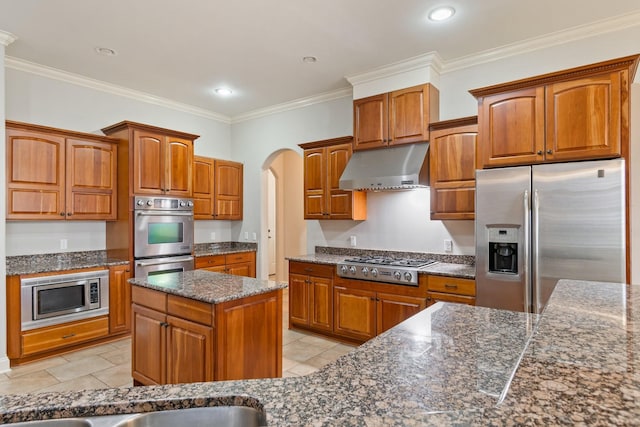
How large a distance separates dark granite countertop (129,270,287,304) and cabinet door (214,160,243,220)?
9.02 ft

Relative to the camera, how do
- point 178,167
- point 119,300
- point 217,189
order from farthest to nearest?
point 217,189
point 178,167
point 119,300

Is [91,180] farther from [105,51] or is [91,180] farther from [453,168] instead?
[453,168]

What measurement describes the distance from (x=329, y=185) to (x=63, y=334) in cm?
326

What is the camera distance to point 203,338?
2.26m

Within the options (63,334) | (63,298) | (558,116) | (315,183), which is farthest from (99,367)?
(558,116)

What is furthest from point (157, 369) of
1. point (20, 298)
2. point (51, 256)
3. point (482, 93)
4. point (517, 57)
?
point (517, 57)

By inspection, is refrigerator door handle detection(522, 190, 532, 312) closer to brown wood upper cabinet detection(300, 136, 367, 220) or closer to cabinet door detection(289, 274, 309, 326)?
brown wood upper cabinet detection(300, 136, 367, 220)

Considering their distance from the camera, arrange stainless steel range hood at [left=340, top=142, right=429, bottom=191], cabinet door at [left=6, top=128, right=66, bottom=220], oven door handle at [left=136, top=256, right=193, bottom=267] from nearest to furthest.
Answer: cabinet door at [left=6, top=128, right=66, bottom=220]
stainless steel range hood at [left=340, top=142, right=429, bottom=191]
oven door handle at [left=136, top=256, right=193, bottom=267]

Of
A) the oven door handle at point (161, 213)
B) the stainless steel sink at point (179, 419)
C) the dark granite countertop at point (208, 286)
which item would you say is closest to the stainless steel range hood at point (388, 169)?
the dark granite countertop at point (208, 286)

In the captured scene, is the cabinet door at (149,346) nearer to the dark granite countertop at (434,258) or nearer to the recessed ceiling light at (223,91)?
the dark granite countertop at (434,258)

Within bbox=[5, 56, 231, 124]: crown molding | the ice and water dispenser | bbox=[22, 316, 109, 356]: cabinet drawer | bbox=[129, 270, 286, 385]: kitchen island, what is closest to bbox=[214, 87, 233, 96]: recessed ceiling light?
bbox=[5, 56, 231, 124]: crown molding

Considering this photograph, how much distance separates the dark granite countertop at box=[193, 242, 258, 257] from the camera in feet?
17.8

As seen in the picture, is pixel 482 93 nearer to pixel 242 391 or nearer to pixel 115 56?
pixel 242 391

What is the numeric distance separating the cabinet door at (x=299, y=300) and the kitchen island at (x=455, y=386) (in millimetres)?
2960
